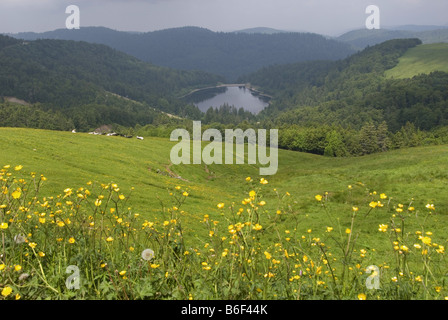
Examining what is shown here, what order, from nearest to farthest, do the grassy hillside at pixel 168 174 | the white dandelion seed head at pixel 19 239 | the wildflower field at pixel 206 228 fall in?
the wildflower field at pixel 206 228, the white dandelion seed head at pixel 19 239, the grassy hillside at pixel 168 174

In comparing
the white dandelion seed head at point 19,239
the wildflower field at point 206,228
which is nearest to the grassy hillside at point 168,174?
the wildflower field at point 206,228

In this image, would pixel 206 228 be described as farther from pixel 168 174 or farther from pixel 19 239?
pixel 168 174

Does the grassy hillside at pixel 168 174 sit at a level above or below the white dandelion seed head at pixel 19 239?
below

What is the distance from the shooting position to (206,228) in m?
18.2

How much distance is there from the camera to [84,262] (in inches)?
216

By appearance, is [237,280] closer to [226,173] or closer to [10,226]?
[10,226]

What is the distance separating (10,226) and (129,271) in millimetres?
2591

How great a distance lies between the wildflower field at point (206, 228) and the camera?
4.97 meters

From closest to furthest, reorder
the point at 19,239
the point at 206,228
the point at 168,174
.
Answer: the point at 19,239, the point at 206,228, the point at 168,174

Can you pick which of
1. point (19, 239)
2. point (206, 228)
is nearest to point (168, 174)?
point (206, 228)

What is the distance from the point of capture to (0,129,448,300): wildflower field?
4969 mm

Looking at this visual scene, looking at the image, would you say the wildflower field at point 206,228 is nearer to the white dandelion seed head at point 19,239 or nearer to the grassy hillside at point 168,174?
the white dandelion seed head at point 19,239

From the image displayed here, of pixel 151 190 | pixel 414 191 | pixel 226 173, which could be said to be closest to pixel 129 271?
pixel 151 190
